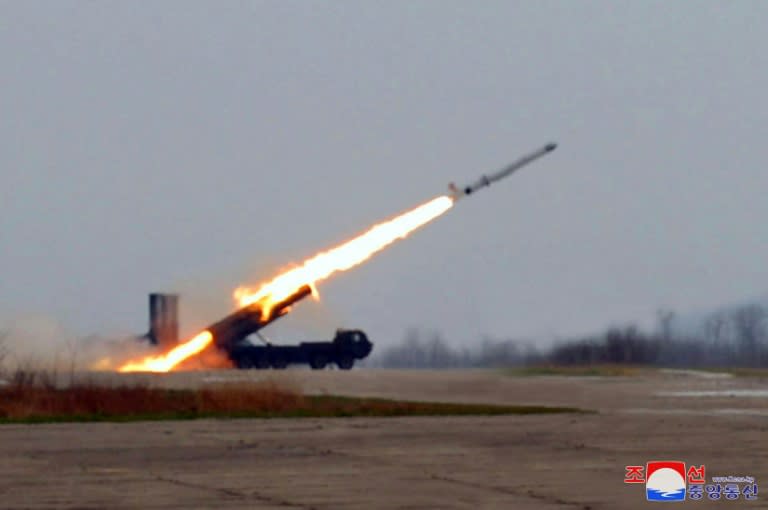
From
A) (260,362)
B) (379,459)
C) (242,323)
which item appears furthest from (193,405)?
(260,362)

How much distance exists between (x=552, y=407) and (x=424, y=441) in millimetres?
8893

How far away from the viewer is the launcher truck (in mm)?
55125

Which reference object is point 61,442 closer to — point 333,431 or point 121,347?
point 333,431

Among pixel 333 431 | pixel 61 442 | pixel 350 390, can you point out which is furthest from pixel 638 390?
pixel 61 442

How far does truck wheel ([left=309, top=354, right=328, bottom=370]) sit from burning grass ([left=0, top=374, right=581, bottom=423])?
26.6 meters

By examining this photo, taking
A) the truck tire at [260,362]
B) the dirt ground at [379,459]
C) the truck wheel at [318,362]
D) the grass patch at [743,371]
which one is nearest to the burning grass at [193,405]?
the dirt ground at [379,459]

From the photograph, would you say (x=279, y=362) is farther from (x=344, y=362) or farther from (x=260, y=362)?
(x=344, y=362)

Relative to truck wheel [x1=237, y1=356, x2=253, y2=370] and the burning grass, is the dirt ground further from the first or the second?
truck wheel [x1=237, y1=356, x2=253, y2=370]

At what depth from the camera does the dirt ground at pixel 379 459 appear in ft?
45.2

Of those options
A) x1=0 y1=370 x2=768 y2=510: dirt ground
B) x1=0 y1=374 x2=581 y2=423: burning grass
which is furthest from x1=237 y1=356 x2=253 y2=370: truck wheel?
x1=0 y1=370 x2=768 y2=510: dirt ground

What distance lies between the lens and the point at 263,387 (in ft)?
99.9

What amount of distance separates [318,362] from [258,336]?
102 inches

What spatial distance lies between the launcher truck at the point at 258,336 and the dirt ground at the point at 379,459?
27.6 meters

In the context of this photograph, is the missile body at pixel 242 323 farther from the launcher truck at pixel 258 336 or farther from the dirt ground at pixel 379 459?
the dirt ground at pixel 379 459
